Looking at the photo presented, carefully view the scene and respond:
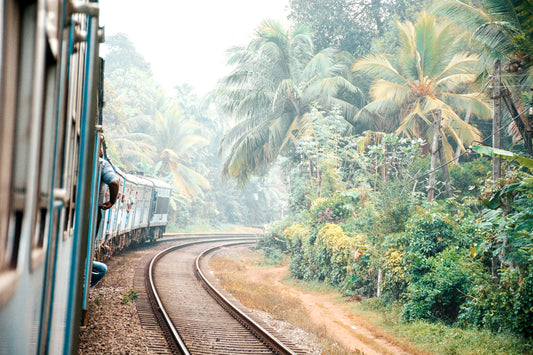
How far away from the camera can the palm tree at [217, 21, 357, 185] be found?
21031mm

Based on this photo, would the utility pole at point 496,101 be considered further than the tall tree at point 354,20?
No

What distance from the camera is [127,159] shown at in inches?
1252

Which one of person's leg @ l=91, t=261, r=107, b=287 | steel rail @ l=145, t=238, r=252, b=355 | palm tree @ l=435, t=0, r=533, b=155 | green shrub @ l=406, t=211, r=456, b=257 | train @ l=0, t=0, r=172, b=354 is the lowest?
steel rail @ l=145, t=238, r=252, b=355

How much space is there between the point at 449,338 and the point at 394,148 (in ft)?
23.6

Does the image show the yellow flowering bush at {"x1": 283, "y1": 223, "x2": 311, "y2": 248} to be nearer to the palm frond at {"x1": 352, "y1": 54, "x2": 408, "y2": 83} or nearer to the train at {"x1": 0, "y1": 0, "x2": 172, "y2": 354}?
the palm frond at {"x1": 352, "y1": 54, "x2": 408, "y2": 83}

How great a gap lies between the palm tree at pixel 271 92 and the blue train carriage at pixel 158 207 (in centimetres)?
A: 313

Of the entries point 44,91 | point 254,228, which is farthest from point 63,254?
point 254,228

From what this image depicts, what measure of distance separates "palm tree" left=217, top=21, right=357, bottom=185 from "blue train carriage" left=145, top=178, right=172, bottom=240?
3.13m

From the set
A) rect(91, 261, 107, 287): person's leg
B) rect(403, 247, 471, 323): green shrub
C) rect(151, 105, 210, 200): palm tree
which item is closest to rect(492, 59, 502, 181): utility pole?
rect(403, 247, 471, 323): green shrub

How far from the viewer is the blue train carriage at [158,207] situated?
19953 mm

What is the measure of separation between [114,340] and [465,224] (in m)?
7.44

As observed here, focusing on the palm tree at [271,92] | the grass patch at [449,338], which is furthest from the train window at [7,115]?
the palm tree at [271,92]

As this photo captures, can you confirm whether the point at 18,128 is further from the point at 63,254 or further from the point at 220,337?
the point at 220,337

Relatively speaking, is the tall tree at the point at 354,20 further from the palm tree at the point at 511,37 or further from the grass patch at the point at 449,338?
the grass patch at the point at 449,338
